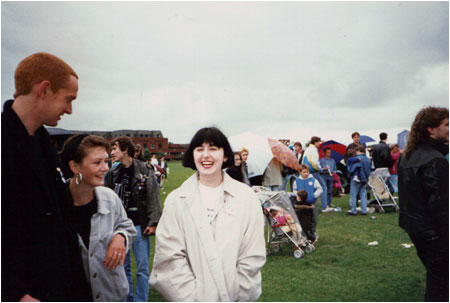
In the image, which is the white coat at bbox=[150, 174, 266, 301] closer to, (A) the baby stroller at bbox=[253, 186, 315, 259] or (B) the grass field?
(B) the grass field

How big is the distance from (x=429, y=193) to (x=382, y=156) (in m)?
8.46

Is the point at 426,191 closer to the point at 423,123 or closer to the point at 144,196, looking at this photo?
the point at 423,123

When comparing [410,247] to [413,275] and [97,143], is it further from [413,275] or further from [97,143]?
[97,143]

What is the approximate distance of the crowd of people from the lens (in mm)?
1565

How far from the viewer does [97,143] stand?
244 centimetres

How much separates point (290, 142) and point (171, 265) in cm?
1826

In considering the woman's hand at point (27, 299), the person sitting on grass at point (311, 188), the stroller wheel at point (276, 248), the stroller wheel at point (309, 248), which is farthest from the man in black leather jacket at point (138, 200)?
the person sitting on grass at point (311, 188)

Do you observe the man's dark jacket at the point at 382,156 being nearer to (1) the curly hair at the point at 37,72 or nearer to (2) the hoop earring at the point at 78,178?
(2) the hoop earring at the point at 78,178

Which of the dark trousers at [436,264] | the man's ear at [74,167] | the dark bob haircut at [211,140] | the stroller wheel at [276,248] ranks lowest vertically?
the stroller wheel at [276,248]

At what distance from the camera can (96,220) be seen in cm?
230

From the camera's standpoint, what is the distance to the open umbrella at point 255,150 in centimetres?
812

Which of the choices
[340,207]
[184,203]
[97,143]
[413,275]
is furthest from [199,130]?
[340,207]

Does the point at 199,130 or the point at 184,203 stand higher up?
the point at 199,130

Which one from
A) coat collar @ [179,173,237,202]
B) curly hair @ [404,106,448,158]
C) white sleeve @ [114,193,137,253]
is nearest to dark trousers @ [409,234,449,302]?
curly hair @ [404,106,448,158]
